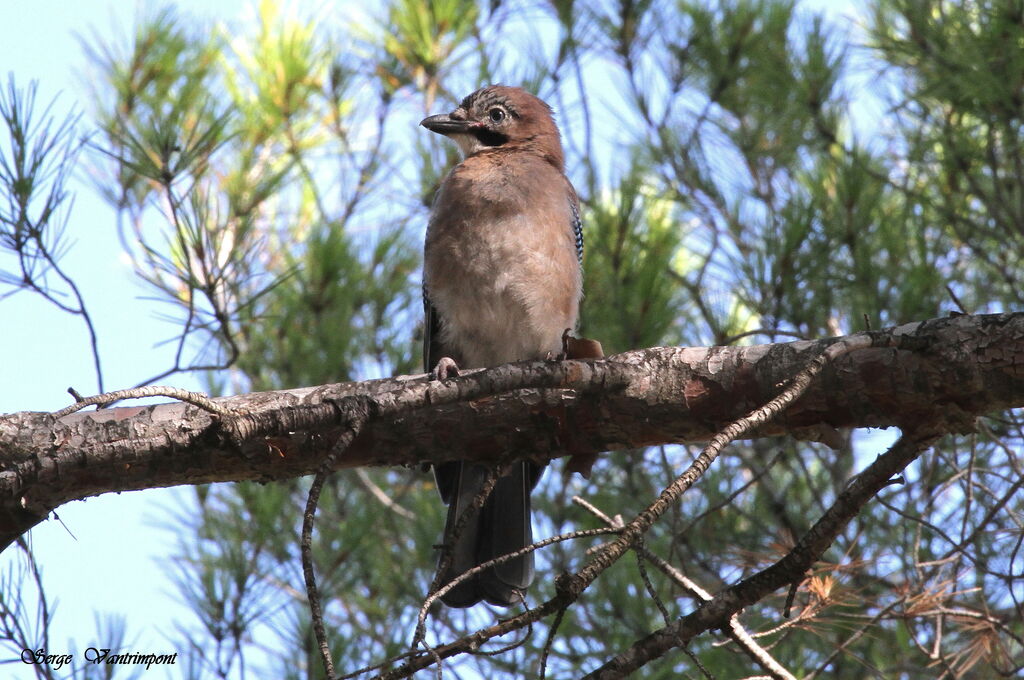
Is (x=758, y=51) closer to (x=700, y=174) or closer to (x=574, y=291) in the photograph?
(x=700, y=174)

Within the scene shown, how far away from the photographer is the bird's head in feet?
16.3

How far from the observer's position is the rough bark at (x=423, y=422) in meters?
2.95

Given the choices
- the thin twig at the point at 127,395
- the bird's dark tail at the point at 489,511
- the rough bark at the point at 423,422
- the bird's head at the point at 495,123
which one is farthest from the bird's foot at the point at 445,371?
the bird's head at the point at 495,123

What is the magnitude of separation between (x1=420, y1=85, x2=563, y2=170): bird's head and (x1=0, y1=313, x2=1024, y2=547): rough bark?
2.07 metres

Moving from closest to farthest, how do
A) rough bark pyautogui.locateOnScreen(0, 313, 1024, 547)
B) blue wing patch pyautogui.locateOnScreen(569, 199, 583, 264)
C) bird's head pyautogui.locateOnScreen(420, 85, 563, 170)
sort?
1. rough bark pyautogui.locateOnScreen(0, 313, 1024, 547)
2. blue wing patch pyautogui.locateOnScreen(569, 199, 583, 264)
3. bird's head pyautogui.locateOnScreen(420, 85, 563, 170)

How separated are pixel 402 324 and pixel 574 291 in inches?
→ 65.3

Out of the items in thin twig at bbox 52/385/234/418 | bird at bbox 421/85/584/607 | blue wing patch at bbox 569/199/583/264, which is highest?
blue wing patch at bbox 569/199/583/264

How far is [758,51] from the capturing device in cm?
580

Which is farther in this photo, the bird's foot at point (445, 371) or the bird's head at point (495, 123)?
the bird's head at point (495, 123)

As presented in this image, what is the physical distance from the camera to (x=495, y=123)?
16.4ft

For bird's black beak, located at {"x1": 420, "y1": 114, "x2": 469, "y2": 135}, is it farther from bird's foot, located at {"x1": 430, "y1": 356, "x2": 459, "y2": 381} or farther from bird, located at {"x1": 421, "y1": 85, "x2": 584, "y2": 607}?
bird's foot, located at {"x1": 430, "y1": 356, "x2": 459, "y2": 381}

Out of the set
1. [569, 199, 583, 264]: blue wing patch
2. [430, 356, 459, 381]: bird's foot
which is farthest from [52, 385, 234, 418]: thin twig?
[569, 199, 583, 264]: blue wing patch

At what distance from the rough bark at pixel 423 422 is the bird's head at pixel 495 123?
2.07 metres

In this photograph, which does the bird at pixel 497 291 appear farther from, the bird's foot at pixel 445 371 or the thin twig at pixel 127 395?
the thin twig at pixel 127 395
